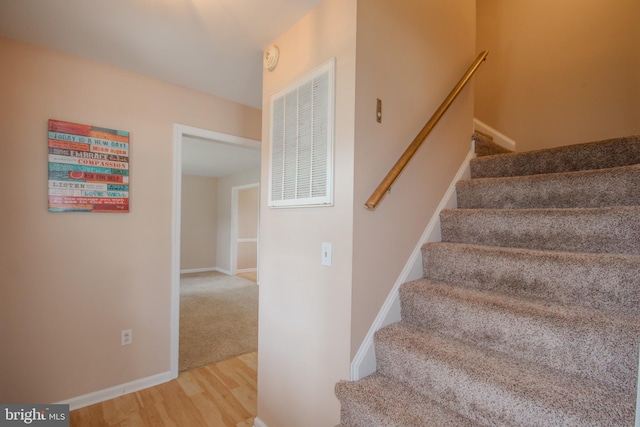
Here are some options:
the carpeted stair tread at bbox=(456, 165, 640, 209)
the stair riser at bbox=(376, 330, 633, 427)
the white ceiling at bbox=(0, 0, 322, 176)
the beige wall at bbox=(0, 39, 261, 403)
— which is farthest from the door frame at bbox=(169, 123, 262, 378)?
the carpeted stair tread at bbox=(456, 165, 640, 209)

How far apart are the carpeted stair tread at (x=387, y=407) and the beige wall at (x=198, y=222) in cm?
650

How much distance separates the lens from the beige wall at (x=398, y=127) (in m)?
1.36

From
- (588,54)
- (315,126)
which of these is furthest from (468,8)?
(315,126)

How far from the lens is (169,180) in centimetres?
233

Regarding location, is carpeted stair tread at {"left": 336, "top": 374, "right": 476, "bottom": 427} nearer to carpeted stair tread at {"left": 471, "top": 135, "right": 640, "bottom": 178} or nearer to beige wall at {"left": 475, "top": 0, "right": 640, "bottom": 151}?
carpeted stair tread at {"left": 471, "top": 135, "right": 640, "bottom": 178}

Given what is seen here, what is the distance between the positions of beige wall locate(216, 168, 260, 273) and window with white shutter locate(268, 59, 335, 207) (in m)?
4.89

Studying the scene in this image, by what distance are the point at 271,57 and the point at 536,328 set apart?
2.01 meters

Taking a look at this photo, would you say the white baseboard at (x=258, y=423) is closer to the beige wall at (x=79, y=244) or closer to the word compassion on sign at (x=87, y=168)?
the beige wall at (x=79, y=244)

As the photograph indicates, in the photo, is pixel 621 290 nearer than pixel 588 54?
Yes

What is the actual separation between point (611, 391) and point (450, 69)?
6.36ft

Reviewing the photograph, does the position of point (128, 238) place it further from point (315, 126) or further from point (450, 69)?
point (450, 69)

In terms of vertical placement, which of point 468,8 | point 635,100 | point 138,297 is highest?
point 468,8

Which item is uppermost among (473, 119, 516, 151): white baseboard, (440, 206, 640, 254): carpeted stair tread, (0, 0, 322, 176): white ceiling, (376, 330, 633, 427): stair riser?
(0, 0, 322, 176): white ceiling

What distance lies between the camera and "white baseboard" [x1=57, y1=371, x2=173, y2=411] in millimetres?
1952
